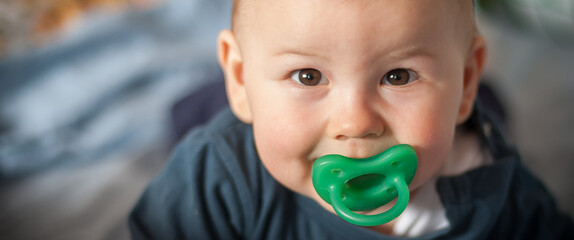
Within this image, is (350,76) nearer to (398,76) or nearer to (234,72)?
(398,76)

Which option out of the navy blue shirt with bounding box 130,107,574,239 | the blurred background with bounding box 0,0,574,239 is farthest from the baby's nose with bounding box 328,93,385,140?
the blurred background with bounding box 0,0,574,239

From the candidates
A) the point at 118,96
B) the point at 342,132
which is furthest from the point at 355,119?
the point at 118,96

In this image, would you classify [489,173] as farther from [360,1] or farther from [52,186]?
[52,186]

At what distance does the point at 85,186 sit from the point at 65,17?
18.2 inches

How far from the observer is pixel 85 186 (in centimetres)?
115

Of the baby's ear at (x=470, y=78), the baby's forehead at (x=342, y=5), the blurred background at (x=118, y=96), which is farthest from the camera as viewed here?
the blurred background at (x=118, y=96)

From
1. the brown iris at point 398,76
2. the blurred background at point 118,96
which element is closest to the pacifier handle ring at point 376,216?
the brown iris at point 398,76

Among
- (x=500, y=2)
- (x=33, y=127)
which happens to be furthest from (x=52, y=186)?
(x=500, y=2)

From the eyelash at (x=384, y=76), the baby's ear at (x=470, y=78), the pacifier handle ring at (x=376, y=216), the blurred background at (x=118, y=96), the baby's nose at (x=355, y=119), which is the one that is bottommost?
the blurred background at (x=118, y=96)

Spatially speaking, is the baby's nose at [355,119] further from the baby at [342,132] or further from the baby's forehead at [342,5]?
the baby's forehead at [342,5]

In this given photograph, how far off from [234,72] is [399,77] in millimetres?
252

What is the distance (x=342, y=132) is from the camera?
0.61 m

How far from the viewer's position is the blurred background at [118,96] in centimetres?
112

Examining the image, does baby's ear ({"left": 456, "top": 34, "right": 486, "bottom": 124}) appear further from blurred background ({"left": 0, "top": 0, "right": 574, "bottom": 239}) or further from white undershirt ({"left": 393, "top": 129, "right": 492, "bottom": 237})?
blurred background ({"left": 0, "top": 0, "right": 574, "bottom": 239})
